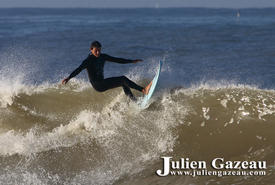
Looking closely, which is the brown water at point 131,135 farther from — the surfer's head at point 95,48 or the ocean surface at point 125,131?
the surfer's head at point 95,48

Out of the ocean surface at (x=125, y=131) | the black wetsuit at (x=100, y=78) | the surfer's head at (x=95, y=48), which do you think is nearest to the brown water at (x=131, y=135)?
the ocean surface at (x=125, y=131)

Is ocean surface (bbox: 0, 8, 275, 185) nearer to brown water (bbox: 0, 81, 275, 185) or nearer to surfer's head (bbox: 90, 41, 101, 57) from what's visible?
brown water (bbox: 0, 81, 275, 185)

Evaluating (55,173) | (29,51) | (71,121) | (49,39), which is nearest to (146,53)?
(29,51)

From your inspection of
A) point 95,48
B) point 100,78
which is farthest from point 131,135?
point 95,48

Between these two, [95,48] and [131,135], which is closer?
[131,135]

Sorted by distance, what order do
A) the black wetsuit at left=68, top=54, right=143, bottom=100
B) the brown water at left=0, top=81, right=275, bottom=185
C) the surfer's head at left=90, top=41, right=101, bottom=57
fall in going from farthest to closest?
the black wetsuit at left=68, top=54, right=143, bottom=100
the surfer's head at left=90, top=41, right=101, bottom=57
the brown water at left=0, top=81, right=275, bottom=185

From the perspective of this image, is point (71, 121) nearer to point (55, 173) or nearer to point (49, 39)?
point (55, 173)

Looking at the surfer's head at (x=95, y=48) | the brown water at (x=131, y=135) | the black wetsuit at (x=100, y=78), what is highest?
the surfer's head at (x=95, y=48)

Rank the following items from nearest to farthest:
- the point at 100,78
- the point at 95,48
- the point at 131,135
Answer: the point at 131,135
the point at 95,48
the point at 100,78

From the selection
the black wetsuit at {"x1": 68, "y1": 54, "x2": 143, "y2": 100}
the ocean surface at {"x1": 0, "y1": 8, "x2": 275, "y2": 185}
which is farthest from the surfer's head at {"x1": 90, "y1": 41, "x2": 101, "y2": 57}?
the ocean surface at {"x1": 0, "y1": 8, "x2": 275, "y2": 185}

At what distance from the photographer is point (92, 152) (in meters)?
7.55

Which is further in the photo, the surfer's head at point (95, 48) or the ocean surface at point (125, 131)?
the surfer's head at point (95, 48)

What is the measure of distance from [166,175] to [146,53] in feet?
54.4

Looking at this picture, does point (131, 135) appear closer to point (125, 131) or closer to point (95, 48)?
point (125, 131)
